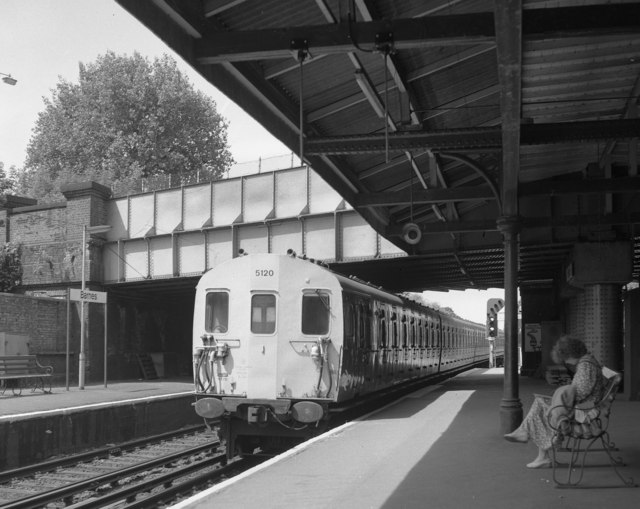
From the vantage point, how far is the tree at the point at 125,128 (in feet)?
175

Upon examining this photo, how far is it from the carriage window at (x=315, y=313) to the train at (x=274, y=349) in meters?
0.02

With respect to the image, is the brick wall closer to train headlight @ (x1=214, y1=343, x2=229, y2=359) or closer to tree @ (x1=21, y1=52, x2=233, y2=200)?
train headlight @ (x1=214, y1=343, x2=229, y2=359)

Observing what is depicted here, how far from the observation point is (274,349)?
12016 mm

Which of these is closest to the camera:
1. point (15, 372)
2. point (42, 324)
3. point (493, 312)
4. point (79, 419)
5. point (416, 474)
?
point (416, 474)

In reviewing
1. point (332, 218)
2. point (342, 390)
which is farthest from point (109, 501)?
point (332, 218)

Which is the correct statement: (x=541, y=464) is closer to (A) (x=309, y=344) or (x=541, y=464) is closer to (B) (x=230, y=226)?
(A) (x=309, y=344)

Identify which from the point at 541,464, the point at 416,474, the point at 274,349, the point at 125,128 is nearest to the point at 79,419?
the point at 274,349

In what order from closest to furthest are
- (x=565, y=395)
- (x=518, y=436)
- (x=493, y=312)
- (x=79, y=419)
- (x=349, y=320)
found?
(x=565, y=395) → (x=518, y=436) → (x=349, y=320) → (x=79, y=419) → (x=493, y=312)

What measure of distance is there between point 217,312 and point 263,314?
80cm

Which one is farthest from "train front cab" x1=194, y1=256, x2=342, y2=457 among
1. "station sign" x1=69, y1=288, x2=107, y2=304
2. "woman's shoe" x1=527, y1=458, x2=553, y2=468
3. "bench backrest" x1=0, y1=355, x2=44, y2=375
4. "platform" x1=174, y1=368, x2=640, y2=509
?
"bench backrest" x1=0, y1=355, x2=44, y2=375

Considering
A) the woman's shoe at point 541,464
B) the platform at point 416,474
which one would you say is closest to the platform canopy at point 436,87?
the platform at point 416,474

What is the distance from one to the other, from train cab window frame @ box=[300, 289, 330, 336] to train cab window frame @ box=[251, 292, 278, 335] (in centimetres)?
46

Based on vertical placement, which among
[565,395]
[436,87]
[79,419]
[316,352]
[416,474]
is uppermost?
[436,87]

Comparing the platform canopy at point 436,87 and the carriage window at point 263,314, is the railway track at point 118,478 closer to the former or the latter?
the carriage window at point 263,314
